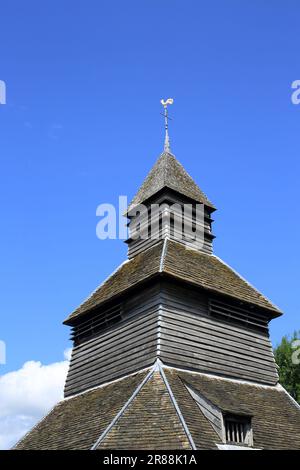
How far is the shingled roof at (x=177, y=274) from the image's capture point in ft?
66.8

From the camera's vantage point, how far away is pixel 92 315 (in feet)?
75.7

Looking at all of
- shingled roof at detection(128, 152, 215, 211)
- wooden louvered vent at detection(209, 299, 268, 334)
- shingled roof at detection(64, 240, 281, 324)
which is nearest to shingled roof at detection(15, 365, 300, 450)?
wooden louvered vent at detection(209, 299, 268, 334)

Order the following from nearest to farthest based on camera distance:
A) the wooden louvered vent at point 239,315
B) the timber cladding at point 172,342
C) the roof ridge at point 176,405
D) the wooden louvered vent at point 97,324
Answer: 1. the roof ridge at point 176,405
2. the timber cladding at point 172,342
3. the wooden louvered vent at point 239,315
4. the wooden louvered vent at point 97,324

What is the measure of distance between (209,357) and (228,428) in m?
3.49

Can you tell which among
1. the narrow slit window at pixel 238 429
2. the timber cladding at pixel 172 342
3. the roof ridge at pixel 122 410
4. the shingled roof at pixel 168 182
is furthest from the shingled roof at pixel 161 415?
the shingled roof at pixel 168 182

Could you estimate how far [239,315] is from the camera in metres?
21.9

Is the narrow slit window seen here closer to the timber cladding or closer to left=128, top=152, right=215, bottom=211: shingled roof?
the timber cladding

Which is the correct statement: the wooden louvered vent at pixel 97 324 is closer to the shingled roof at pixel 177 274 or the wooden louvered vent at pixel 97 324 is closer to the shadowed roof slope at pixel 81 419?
the shingled roof at pixel 177 274

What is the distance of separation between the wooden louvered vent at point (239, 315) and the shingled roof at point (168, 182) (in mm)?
5961

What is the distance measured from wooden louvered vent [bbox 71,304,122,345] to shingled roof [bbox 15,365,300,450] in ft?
8.53

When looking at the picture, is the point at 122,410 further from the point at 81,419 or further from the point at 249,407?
the point at 249,407

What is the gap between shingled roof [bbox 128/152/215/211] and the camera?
2497cm
